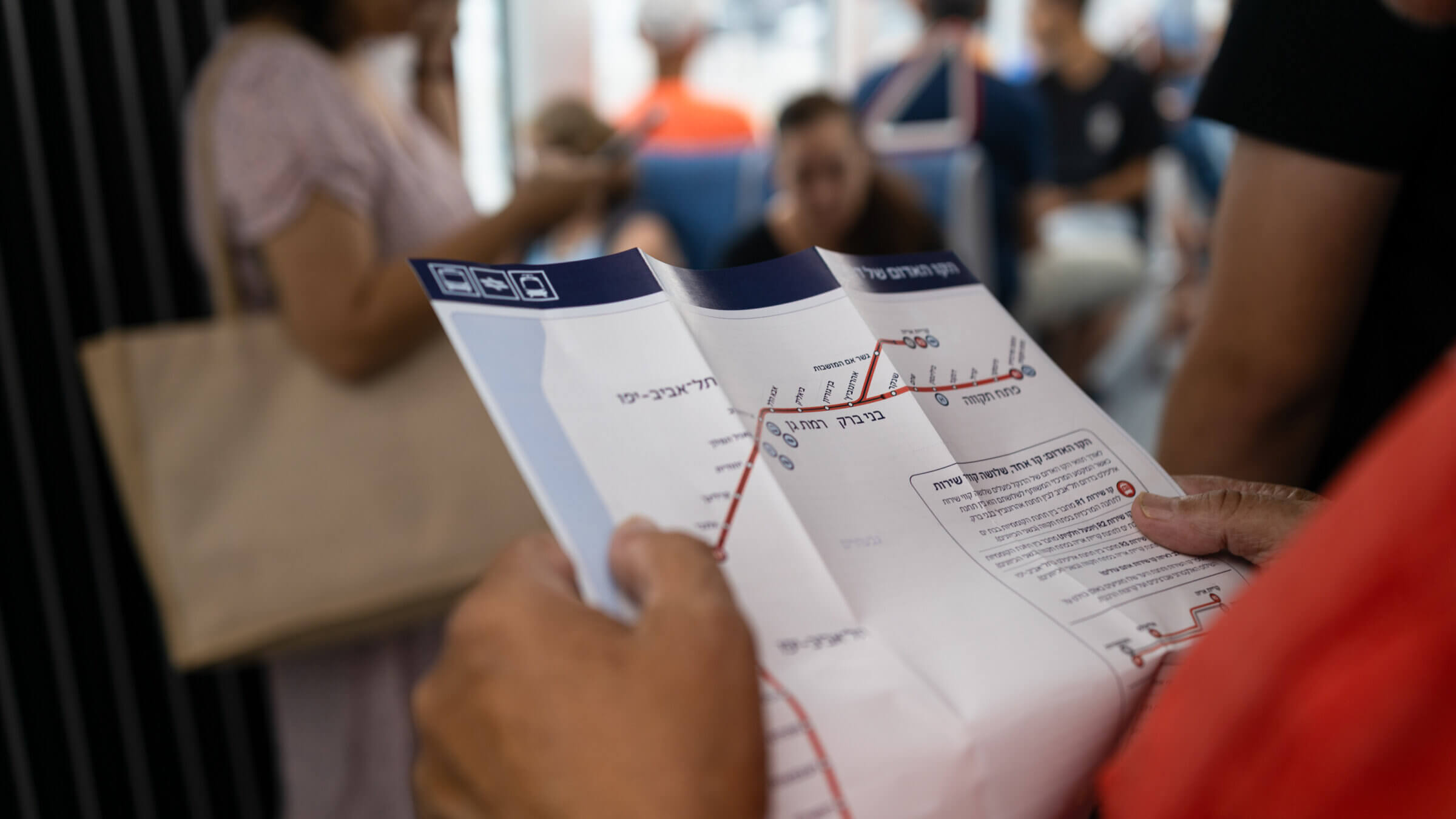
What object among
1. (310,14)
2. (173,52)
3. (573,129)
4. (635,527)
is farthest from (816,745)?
(573,129)

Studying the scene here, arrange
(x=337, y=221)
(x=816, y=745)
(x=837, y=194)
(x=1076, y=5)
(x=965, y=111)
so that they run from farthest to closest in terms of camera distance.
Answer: (x=1076, y=5) → (x=965, y=111) → (x=837, y=194) → (x=337, y=221) → (x=816, y=745)

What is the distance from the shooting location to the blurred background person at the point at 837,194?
1929mm

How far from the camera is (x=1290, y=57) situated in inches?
22.6

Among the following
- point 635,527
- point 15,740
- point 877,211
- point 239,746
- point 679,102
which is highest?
point 635,527

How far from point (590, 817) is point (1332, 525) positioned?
0.21 metres

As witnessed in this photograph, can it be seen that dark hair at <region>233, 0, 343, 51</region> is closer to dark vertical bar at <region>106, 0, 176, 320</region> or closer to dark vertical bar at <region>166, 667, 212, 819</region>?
dark vertical bar at <region>106, 0, 176, 320</region>

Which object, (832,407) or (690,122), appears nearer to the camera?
(832,407)

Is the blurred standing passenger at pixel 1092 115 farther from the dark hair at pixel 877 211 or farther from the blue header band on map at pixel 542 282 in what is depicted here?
the blue header band on map at pixel 542 282

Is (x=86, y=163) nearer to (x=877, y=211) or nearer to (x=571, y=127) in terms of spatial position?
(x=571, y=127)

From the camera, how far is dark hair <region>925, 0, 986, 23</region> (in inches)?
91.6

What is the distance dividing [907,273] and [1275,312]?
31 centimetres

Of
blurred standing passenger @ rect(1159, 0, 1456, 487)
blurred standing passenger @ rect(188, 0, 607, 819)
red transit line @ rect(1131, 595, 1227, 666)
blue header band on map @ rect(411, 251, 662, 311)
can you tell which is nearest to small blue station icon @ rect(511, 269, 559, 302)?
blue header band on map @ rect(411, 251, 662, 311)

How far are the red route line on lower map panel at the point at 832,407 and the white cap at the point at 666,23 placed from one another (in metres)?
2.48

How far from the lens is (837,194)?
1934 millimetres
